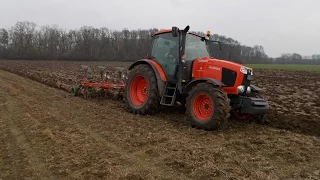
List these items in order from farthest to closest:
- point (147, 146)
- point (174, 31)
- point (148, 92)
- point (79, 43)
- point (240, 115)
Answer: point (79, 43)
point (148, 92)
point (240, 115)
point (174, 31)
point (147, 146)

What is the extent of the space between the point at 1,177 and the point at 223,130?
168 inches

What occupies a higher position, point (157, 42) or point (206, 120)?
point (157, 42)

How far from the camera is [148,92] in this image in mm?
8133

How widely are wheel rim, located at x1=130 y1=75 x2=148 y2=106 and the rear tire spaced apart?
85.7 inches

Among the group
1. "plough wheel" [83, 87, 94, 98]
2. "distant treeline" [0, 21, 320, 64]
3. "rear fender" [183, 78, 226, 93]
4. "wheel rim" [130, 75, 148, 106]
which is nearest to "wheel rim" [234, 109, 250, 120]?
"rear fender" [183, 78, 226, 93]

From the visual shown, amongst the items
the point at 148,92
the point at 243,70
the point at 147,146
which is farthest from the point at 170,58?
the point at 147,146

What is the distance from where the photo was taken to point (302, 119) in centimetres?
770

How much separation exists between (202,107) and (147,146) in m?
2.00

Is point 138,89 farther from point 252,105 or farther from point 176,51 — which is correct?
point 252,105

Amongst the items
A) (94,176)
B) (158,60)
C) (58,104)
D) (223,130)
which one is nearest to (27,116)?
(58,104)

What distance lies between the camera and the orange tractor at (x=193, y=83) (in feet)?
21.9

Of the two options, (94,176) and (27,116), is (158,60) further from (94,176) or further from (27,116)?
(94,176)

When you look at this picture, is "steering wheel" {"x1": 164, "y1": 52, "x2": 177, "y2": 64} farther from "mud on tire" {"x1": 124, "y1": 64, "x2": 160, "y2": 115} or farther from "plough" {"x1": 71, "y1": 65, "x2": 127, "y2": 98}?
"plough" {"x1": 71, "y1": 65, "x2": 127, "y2": 98}

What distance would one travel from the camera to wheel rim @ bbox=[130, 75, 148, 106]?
29.1ft
